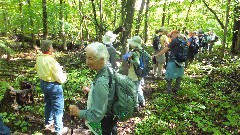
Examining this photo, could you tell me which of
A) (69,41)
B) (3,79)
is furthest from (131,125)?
(69,41)

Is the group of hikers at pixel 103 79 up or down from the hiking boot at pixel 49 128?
up

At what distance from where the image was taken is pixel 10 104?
22.5 ft

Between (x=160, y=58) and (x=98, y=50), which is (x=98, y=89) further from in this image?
(x=160, y=58)

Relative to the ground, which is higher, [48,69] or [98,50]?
[98,50]

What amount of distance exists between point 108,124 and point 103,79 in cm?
92

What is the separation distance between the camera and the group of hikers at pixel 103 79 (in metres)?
3.05

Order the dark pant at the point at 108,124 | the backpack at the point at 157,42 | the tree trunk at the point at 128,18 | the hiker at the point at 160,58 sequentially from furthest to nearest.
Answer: the backpack at the point at 157,42 → the hiker at the point at 160,58 → the tree trunk at the point at 128,18 → the dark pant at the point at 108,124

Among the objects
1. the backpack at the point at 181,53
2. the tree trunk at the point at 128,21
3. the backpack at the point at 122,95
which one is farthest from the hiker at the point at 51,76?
the backpack at the point at 181,53

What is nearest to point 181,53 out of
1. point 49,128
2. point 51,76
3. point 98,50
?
point 51,76

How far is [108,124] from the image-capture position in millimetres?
3648

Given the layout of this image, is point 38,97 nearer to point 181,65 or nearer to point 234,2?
point 181,65

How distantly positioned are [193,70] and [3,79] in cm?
869

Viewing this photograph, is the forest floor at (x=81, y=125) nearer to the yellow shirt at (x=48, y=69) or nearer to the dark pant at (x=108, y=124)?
the yellow shirt at (x=48, y=69)

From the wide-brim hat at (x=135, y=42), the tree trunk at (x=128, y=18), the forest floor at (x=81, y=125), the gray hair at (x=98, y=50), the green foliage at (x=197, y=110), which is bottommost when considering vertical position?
the forest floor at (x=81, y=125)
